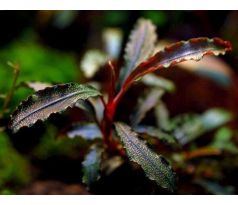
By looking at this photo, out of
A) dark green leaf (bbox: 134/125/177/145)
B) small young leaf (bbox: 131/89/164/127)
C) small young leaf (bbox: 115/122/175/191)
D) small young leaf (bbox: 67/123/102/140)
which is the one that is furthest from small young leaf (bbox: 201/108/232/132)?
small young leaf (bbox: 115/122/175/191)

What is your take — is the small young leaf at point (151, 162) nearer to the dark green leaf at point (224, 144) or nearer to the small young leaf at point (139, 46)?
the small young leaf at point (139, 46)

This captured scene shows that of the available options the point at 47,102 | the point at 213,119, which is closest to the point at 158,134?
the point at 47,102

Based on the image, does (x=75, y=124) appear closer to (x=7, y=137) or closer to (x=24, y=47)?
(x=7, y=137)

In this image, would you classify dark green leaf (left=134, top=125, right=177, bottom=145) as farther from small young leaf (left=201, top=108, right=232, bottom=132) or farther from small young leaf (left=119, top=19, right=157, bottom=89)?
small young leaf (left=201, top=108, right=232, bottom=132)

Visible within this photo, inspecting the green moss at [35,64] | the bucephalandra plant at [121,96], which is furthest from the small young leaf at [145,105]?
the green moss at [35,64]

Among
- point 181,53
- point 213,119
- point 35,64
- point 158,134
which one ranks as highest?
point 35,64

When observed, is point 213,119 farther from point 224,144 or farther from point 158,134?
point 158,134
